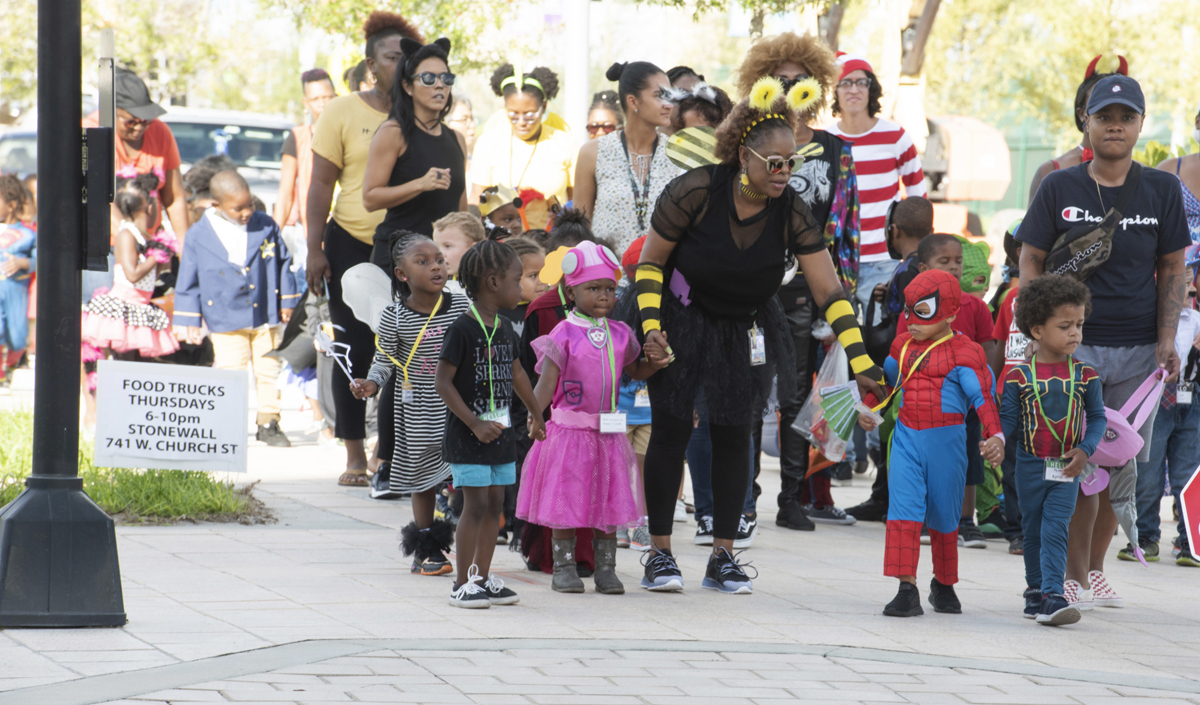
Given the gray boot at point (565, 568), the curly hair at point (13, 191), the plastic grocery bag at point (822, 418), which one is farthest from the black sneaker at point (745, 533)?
the curly hair at point (13, 191)

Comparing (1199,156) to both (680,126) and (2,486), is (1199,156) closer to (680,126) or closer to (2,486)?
(680,126)

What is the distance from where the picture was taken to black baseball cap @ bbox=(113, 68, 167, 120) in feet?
34.6

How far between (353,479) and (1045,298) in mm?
→ 4441

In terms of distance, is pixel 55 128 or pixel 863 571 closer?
pixel 55 128

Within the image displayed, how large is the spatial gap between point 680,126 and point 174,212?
5.00m

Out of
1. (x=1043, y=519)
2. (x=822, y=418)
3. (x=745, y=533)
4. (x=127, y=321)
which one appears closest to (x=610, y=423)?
(x=822, y=418)

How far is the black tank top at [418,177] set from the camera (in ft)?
26.1

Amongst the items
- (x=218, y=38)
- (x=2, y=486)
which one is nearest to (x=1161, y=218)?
(x=2, y=486)

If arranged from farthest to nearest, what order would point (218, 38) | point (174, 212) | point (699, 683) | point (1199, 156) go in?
point (218, 38) → point (174, 212) → point (1199, 156) → point (699, 683)

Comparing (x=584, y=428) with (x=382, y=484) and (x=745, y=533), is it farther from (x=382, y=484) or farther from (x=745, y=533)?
(x=382, y=484)

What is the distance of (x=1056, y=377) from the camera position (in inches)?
225

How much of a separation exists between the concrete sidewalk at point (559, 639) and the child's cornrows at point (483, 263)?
1.24 metres

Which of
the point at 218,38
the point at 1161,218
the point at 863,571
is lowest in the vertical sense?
the point at 863,571

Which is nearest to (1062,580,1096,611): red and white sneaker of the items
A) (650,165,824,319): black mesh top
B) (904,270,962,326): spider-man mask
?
(904,270,962,326): spider-man mask
